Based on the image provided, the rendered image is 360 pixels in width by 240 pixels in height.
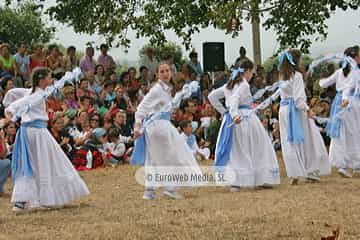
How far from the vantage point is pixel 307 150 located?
450 inches

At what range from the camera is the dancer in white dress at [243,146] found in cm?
1066

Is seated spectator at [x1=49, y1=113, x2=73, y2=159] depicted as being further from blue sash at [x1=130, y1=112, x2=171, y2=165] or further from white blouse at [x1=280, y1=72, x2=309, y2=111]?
white blouse at [x1=280, y1=72, x2=309, y2=111]

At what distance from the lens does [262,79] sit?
674 inches

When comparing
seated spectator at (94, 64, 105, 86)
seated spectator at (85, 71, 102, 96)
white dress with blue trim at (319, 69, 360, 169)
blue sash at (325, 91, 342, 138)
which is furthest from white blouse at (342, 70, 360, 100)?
seated spectator at (94, 64, 105, 86)

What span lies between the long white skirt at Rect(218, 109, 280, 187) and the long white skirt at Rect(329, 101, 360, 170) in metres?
1.79

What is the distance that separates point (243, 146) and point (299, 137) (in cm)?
92

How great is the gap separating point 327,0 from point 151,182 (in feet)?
26.4

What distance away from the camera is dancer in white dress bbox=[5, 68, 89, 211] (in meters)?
9.12

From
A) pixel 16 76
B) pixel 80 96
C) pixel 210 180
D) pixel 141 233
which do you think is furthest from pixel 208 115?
pixel 141 233

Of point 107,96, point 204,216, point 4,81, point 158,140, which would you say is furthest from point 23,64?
point 204,216

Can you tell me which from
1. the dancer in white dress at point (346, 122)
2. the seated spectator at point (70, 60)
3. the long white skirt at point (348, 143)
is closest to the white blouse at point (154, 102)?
the dancer in white dress at point (346, 122)

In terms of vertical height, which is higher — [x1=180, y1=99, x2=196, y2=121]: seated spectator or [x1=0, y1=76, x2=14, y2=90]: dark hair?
[x1=0, y1=76, x2=14, y2=90]: dark hair

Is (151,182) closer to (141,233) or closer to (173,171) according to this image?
(173,171)

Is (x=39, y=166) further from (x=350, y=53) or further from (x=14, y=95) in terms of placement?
(x=350, y=53)
